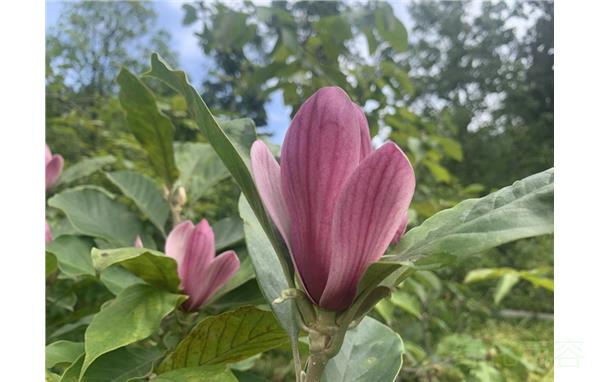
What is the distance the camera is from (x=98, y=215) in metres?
0.64

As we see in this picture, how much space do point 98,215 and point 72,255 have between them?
70mm

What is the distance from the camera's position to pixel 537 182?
31cm

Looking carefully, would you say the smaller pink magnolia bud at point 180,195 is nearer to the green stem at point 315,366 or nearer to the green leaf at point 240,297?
the green leaf at point 240,297


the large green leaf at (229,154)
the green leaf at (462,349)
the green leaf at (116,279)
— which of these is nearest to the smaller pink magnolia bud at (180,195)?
the green leaf at (116,279)

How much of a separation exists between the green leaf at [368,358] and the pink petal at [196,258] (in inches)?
5.2

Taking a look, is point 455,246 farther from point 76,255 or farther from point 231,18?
point 231,18

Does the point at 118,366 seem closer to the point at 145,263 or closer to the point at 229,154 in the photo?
the point at 145,263

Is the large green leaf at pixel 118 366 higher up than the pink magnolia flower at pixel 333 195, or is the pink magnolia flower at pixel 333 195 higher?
the pink magnolia flower at pixel 333 195

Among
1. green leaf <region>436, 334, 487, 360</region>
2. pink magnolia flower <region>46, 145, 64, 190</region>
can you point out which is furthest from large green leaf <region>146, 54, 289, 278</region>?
green leaf <region>436, 334, 487, 360</region>

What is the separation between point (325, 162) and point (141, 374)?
0.78 feet

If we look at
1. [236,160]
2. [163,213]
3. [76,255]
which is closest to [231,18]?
[163,213]

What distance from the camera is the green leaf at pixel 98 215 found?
24.2 inches
